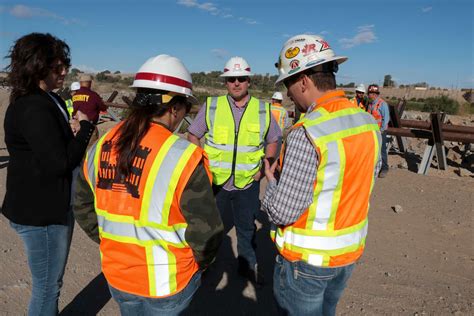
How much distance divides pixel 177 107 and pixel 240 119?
5.97 ft

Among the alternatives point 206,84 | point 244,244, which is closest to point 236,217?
point 244,244

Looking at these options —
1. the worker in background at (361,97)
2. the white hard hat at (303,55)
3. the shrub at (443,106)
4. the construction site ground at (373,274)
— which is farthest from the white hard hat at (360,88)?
the shrub at (443,106)

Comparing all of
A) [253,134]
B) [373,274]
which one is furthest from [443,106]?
[253,134]

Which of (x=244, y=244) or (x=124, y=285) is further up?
(x=124, y=285)

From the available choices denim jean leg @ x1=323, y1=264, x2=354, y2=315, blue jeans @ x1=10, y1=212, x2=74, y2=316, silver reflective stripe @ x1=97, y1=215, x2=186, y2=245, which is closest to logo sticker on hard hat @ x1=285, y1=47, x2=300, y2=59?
silver reflective stripe @ x1=97, y1=215, x2=186, y2=245

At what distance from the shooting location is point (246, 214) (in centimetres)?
360

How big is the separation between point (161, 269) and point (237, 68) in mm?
2519

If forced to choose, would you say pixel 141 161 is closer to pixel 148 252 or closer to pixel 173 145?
pixel 173 145

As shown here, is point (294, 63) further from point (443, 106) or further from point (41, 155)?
point (443, 106)

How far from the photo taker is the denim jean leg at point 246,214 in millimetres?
3566

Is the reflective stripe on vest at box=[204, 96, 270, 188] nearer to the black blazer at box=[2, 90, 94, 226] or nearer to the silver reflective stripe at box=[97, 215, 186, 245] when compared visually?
the black blazer at box=[2, 90, 94, 226]

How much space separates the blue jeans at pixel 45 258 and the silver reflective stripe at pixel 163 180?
3.10 feet

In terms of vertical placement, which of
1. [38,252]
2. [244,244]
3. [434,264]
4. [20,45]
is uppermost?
[20,45]

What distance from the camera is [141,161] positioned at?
157cm
